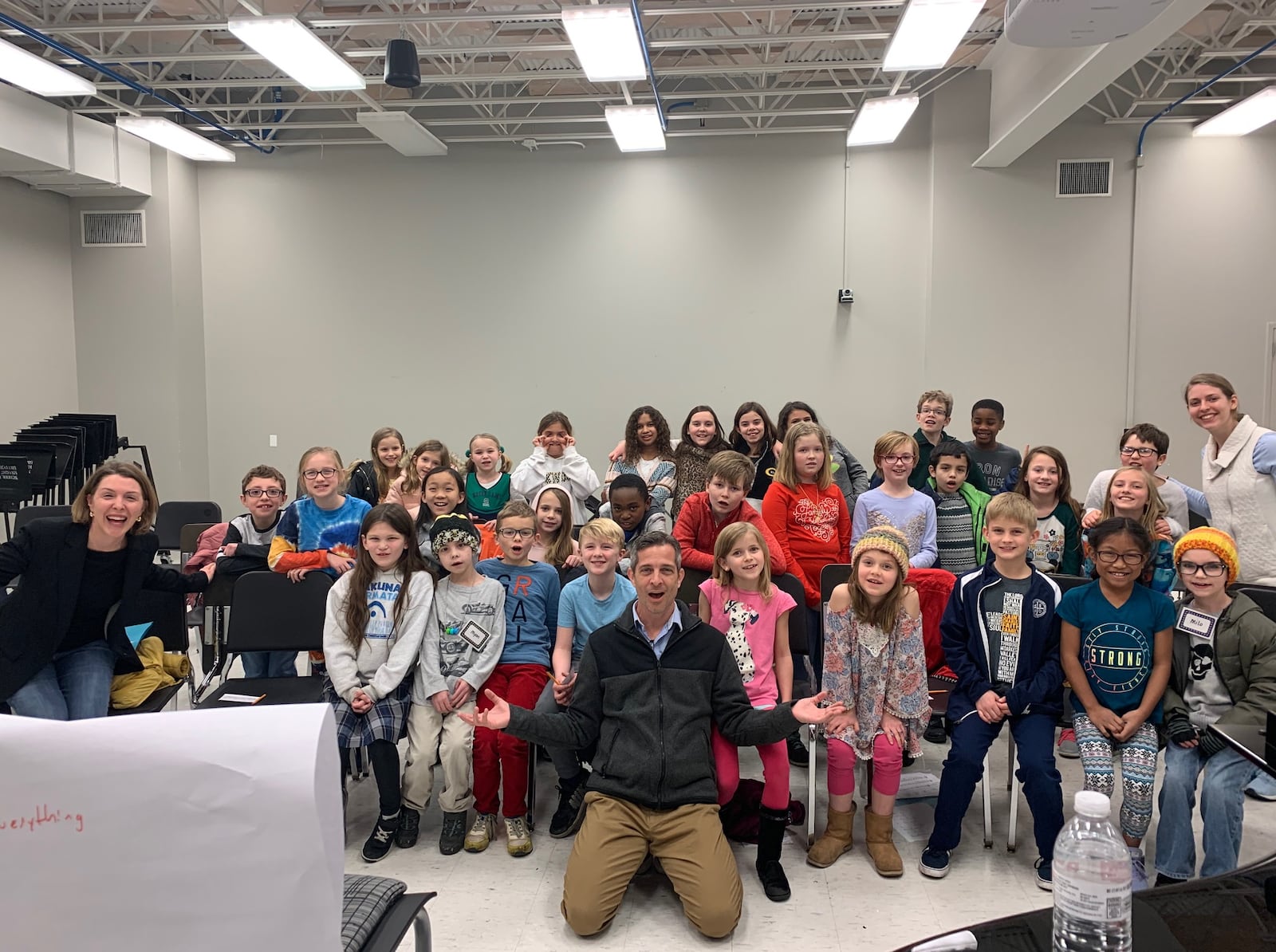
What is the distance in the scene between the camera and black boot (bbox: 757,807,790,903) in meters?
2.87

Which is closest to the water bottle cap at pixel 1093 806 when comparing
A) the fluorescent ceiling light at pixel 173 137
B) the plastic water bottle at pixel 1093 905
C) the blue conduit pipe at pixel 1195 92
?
the plastic water bottle at pixel 1093 905

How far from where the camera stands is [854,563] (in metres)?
3.11

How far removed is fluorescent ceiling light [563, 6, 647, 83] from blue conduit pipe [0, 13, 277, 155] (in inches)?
135

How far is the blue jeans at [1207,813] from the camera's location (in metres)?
2.72

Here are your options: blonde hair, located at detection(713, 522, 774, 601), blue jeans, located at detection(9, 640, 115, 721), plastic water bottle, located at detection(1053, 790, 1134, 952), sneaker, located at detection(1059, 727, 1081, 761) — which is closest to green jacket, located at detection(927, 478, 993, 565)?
sneaker, located at detection(1059, 727, 1081, 761)

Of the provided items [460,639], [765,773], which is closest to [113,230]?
[460,639]

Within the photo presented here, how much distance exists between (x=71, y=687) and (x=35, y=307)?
6.61 metres

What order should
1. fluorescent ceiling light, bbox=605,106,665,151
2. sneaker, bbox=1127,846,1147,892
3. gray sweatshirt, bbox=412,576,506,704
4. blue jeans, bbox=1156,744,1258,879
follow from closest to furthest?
blue jeans, bbox=1156,744,1258,879, sneaker, bbox=1127,846,1147,892, gray sweatshirt, bbox=412,576,506,704, fluorescent ceiling light, bbox=605,106,665,151

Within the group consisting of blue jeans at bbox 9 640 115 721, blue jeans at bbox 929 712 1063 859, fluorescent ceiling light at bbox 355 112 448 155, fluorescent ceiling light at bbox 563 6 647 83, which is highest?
fluorescent ceiling light at bbox 355 112 448 155

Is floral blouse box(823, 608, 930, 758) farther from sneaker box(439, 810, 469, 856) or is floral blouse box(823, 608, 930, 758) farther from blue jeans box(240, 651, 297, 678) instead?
blue jeans box(240, 651, 297, 678)

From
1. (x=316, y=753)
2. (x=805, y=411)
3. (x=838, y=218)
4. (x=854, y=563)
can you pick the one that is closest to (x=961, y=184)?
(x=838, y=218)

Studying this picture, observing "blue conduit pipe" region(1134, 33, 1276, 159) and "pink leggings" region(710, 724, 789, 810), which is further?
"blue conduit pipe" region(1134, 33, 1276, 159)

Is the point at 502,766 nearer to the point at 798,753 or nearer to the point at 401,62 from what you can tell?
the point at 798,753

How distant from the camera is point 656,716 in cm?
282
